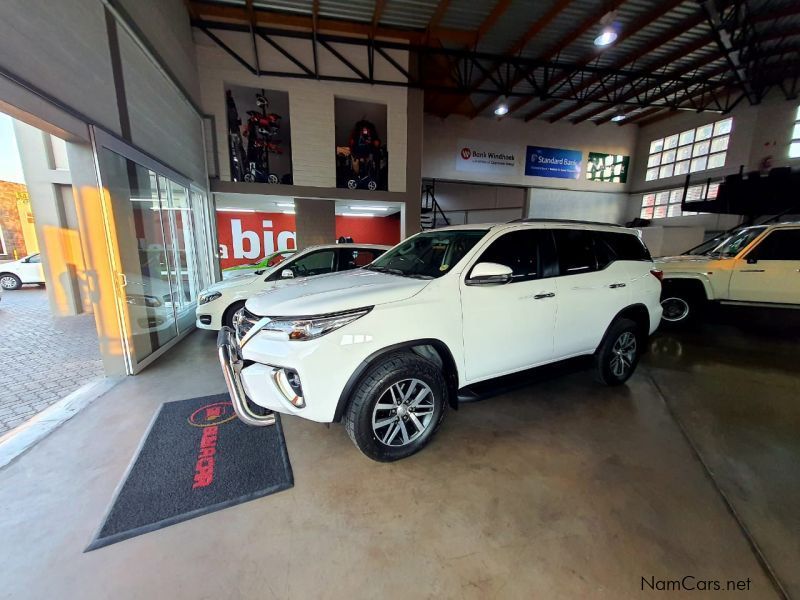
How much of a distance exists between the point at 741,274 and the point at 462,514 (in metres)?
6.41

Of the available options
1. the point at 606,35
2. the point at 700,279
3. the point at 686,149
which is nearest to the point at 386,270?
the point at 700,279

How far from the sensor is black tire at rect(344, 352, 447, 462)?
6.82 ft

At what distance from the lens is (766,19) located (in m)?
7.94

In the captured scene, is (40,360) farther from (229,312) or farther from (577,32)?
(577,32)

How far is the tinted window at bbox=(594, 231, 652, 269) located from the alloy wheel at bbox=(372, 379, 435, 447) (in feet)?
7.03

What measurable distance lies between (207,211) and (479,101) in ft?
37.4

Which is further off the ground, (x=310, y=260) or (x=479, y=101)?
(x=479, y=101)

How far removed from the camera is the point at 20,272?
30.7 ft

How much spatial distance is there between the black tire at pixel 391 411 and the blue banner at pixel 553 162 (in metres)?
15.9

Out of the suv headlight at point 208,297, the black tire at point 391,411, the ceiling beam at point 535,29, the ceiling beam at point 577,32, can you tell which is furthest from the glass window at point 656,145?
the suv headlight at point 208,297

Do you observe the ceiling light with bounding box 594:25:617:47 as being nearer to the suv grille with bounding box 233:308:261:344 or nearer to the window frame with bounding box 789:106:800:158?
the suv grille with bounding box 233:308:261:344

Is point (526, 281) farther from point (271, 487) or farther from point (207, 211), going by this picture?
point (207, 211)

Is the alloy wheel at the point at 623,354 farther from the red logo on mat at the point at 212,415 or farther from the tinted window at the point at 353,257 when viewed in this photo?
the red logo on mat at the point at 212,415

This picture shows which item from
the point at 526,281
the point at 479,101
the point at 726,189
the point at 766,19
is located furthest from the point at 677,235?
the point at 526,281
